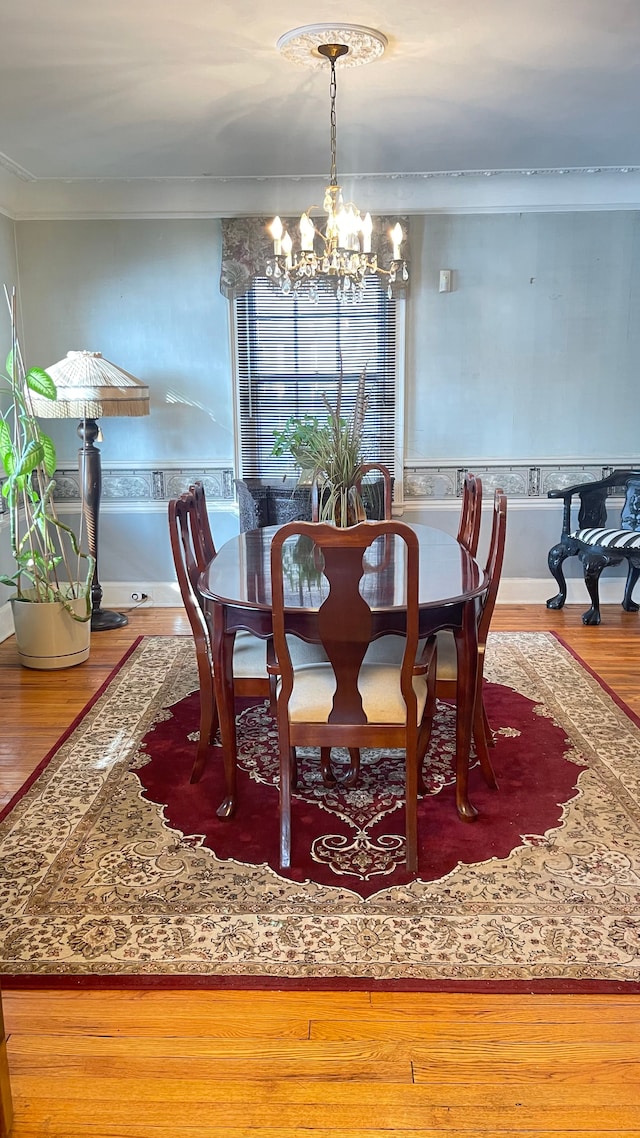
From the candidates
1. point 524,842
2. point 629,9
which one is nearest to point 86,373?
point 629,9

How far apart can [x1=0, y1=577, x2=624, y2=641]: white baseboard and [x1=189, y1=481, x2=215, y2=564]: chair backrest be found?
6.52ft

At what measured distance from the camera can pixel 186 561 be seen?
278 cm

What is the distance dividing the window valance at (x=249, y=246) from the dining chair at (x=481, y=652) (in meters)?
2.74

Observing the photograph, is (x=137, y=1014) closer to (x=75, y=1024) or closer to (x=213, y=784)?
(x=75, y=1024)

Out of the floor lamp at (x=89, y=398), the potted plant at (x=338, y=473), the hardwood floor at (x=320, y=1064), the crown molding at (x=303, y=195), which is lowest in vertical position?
the hardwood floor at (x=320, y=1064)

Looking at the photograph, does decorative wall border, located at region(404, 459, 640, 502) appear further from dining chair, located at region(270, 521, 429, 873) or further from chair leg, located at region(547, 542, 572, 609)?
dining chair, located at region(270, 521, 429, 873)

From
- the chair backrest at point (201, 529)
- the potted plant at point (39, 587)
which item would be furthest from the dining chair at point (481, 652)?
the potted plant at point (39, 587)

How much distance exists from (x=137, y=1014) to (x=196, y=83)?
3175 mm

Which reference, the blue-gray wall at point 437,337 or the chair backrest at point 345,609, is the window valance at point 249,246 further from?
the chair backrest at point 345,609

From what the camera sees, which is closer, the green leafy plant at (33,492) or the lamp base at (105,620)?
the green leafy plant at (33,492)

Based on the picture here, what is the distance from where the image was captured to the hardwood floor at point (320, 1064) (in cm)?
156

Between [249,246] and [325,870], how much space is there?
3785 millimetres

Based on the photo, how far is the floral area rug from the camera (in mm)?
1968

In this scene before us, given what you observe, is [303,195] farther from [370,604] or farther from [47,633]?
[370,604]
